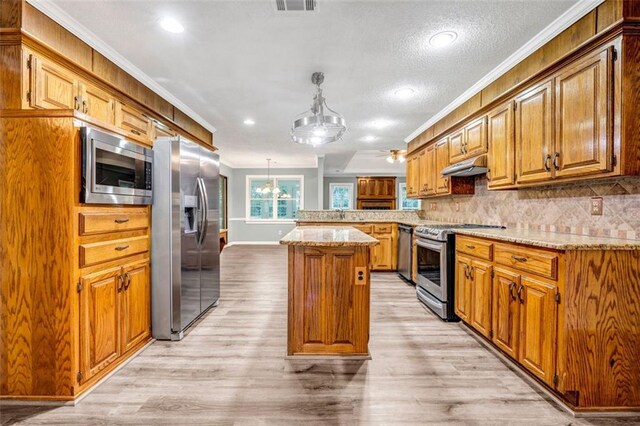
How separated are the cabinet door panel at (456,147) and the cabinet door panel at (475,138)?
0.09 m

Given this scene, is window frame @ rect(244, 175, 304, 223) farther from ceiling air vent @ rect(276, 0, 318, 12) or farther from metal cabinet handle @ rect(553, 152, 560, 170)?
metal cabinet handle @ rect(553, 152, 560, 170)

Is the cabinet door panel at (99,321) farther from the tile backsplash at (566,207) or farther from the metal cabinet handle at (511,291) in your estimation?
the tile backsplash at (566,207)

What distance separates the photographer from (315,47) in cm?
242

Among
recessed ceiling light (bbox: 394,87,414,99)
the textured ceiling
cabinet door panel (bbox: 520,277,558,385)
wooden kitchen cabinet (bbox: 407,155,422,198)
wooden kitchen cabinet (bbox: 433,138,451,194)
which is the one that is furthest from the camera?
wooden kitchen cabinet (bbox: 407,155,422,198)

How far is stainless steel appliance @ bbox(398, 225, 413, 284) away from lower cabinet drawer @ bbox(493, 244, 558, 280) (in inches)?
83.8

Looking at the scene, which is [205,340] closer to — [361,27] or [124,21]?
[124,21]

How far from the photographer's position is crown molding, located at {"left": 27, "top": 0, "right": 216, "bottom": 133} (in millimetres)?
1950

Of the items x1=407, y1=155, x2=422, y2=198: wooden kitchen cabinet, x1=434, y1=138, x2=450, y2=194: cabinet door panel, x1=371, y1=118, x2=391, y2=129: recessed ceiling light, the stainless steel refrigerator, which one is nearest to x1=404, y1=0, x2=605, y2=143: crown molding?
x1=434, y1=138, x2=450, y2=194: cabinet door panel

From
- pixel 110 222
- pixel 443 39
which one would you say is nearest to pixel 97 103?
pixel 110 222

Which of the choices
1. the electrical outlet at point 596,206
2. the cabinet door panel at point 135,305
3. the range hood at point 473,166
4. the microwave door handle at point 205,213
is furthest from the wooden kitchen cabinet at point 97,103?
the electrical outlet at point 596,206

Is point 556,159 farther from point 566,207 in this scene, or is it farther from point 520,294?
point 520,294

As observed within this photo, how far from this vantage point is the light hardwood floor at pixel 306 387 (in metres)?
1.62

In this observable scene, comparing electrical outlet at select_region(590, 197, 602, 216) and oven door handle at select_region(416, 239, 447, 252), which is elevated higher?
electrical outlet at select_region(590, 197, 602, 216)

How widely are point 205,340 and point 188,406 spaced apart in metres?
0.87
